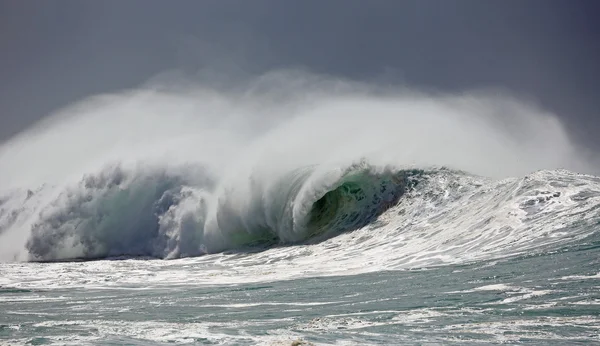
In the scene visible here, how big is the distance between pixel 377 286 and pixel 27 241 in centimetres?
2457

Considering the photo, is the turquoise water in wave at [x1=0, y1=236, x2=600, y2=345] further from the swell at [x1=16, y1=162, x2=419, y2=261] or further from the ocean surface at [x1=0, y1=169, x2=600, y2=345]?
the swell at [x1=16, y1=162, x2=419, y2=261]

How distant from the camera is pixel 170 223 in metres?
29.6

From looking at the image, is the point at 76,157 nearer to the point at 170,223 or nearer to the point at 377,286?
the point at 170,223

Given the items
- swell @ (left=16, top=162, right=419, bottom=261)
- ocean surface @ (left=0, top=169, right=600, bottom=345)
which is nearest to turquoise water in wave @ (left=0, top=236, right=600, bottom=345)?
ocean surface @ (left=0, top=169, right=600, bottom=345)

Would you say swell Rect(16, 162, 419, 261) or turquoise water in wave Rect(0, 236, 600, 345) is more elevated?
swell Rect(16, 162, 419, 261)

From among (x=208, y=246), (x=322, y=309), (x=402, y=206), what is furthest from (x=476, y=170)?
(x=322, y=309)

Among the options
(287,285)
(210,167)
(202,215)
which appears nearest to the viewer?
(287,285)

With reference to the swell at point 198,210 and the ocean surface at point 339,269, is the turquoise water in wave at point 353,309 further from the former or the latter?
the swell at point 198,210

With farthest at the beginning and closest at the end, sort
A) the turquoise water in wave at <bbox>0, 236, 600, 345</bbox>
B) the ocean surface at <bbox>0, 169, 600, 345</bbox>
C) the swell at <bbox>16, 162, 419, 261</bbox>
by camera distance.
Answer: the swell at <bbox>16, 162, 419, 261</bbox> → the ocean surface at <bbox>0, 169, 600, 345</bbox> → the turquoise water in wave at <bbox>0, 236, 600, 345</bbox>

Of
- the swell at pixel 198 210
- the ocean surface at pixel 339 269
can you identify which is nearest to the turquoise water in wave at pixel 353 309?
the ocean surface at pixel 339 269

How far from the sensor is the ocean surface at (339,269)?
411 inches

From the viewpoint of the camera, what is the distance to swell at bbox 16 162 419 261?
25391mm

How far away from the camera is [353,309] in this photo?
12234 mm

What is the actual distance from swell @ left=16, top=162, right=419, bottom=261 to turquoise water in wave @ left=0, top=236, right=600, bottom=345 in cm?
835
